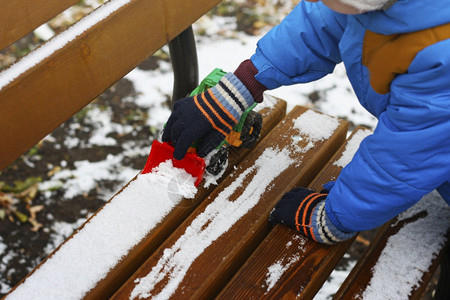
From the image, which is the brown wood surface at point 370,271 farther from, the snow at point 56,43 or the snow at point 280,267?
the snow at point 56,43

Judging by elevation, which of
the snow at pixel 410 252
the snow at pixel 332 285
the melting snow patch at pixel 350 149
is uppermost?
the melting snow patch at pixel 350 149

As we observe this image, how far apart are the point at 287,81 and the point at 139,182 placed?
62 centimetres

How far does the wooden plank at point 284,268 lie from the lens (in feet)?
4.41

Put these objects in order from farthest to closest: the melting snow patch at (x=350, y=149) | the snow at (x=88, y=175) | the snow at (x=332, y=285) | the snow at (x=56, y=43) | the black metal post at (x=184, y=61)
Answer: the snow at (x=88, y=175) < the snow at (x=332, y=285) < the black metal post at (x=184, y=61) < the melting snow patch at (x=350, y=149) < the snow at (x=56, y=43)

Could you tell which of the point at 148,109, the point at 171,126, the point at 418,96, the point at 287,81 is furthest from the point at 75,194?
the point at 418,96

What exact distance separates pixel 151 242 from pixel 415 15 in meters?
0.99

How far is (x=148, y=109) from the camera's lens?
292 cm

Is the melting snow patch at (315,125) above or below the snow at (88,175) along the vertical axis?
below

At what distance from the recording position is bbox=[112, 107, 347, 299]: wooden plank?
133 centimetres

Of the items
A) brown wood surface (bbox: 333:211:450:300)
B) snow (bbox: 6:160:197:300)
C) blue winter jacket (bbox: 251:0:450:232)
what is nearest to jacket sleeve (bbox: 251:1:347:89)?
blue winter jacket (bbox: 251:0:450:232)

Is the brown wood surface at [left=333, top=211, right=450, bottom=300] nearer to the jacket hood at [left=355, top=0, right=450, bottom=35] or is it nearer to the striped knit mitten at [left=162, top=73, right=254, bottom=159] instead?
the striped knit mitten at [left=162, top=73, right=254, bottom=159]

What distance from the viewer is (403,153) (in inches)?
46.2

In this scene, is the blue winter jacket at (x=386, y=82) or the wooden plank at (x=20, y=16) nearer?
the blue winter jacket at (x=386, y=82)

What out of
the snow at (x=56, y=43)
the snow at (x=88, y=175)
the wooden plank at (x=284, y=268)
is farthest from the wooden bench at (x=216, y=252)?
the snow at (x=88, y=175)
